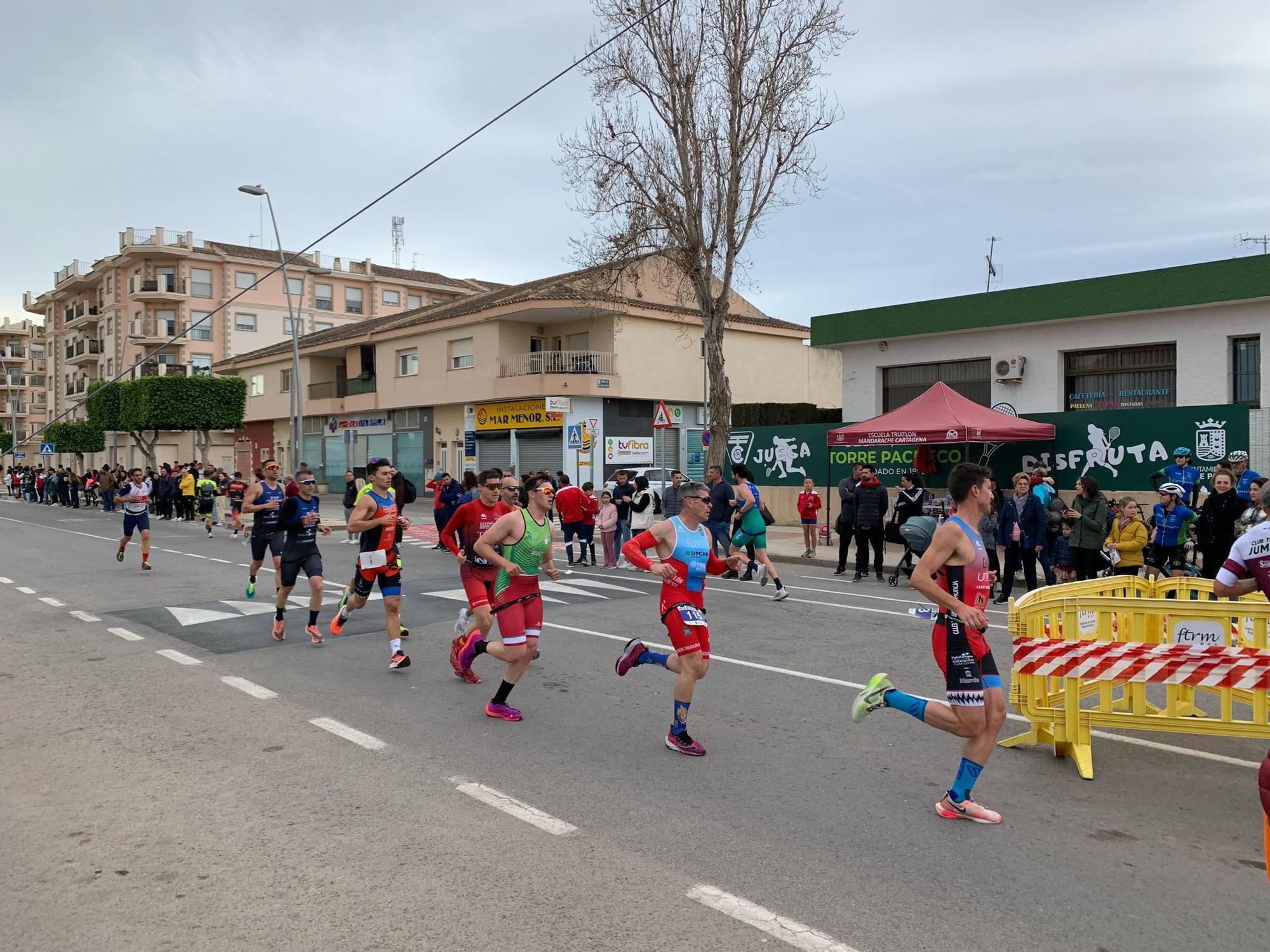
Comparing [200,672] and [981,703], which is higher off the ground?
[981,703]

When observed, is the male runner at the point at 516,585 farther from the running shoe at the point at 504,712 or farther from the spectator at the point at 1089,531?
the spectator at the point at 1089,531

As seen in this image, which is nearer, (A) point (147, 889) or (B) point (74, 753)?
(A) point (147, 889)

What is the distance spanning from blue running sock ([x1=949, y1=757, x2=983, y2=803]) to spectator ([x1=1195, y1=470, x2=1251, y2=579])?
314 inches

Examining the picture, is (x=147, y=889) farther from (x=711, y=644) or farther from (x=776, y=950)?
(x=711, y=644)

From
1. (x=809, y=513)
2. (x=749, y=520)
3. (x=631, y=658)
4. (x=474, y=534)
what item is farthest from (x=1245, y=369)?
(x=631, y=658)

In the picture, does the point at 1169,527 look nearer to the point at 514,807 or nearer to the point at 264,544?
the point at 514,807

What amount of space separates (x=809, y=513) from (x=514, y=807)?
45.4 ft

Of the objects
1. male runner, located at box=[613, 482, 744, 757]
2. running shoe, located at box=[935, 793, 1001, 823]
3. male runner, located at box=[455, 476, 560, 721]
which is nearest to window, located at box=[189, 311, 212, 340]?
male runner, located at box=[455, 476, 560, 721]

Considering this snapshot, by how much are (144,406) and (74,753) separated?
44.7 m

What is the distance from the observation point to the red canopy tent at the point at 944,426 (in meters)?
17.3

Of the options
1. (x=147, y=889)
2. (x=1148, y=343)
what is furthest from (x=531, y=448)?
(x=147, y=889)

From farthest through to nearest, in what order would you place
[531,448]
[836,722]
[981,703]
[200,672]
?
1. [531,448]
2. [200,672]
3. [836,722]
4. [981,703]

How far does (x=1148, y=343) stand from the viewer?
19.7m

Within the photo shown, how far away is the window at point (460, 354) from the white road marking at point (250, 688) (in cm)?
3081
